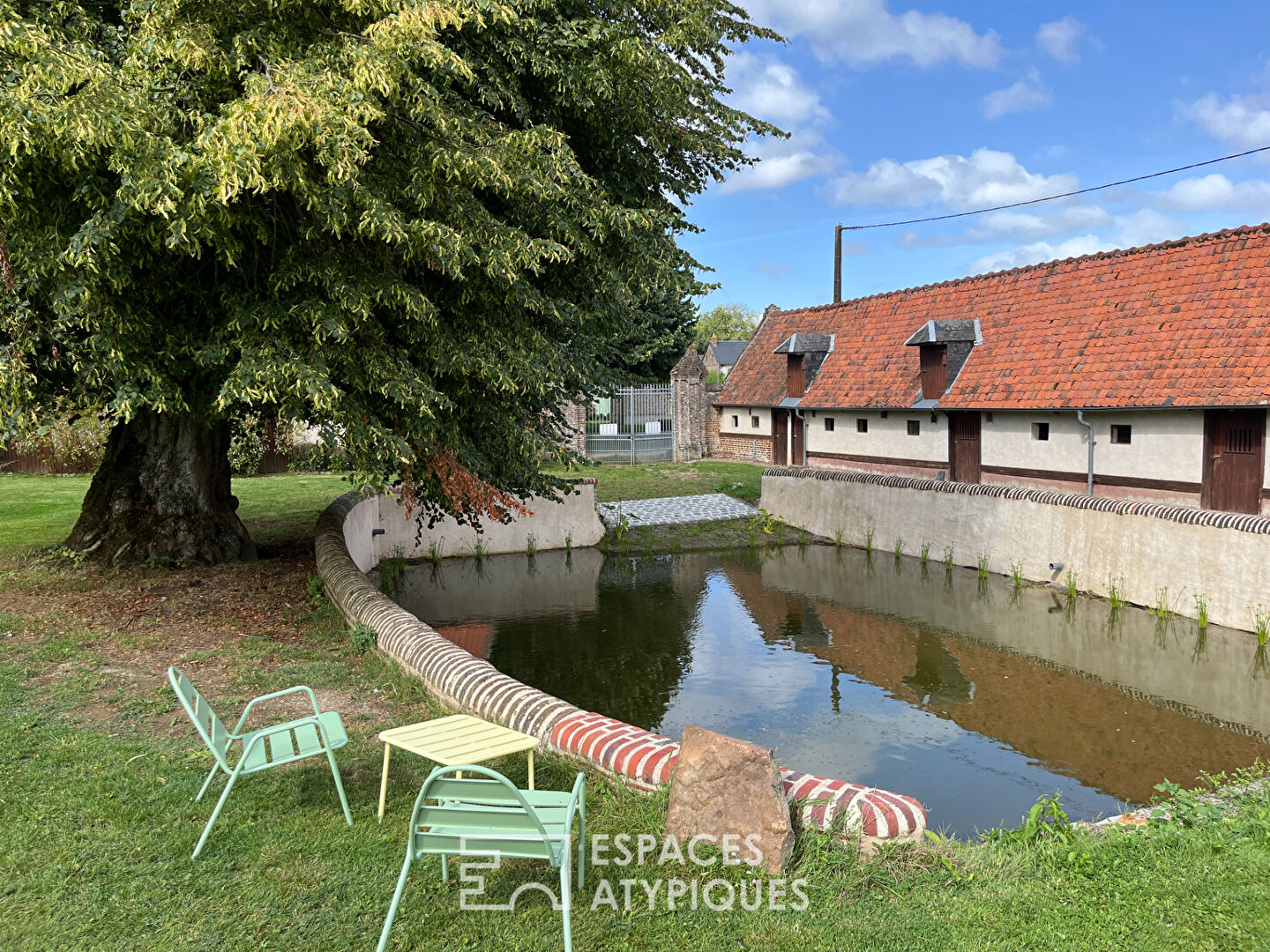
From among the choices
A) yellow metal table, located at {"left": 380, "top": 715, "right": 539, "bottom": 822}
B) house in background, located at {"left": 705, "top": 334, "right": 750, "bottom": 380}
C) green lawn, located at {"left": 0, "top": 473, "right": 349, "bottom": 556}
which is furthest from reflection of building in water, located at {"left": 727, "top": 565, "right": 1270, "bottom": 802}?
house in background, located at {"left": 705, "top": 334, "right": 750, "bottom": 380}

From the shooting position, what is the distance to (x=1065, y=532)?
14.5m

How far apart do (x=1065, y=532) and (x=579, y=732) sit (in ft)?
38.1

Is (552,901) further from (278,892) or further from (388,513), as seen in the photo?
(388,513)

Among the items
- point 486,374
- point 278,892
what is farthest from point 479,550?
point 278,892

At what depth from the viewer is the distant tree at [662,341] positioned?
110ft

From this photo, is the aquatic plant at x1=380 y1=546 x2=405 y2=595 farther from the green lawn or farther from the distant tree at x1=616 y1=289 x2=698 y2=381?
the distant tree at x1=616 y1=289 x2=698 y2=381

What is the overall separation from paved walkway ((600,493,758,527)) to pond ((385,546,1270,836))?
11.0ft

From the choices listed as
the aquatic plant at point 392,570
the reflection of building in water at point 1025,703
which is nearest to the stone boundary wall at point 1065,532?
the reflection of building in water at point 1025,703

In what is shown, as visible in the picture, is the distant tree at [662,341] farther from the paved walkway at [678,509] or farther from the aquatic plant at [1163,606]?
the aquatic plant at [1163,606]

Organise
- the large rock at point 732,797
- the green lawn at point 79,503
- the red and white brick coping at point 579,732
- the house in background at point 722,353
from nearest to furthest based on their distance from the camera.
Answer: the large rock at point 732,797, the red and white brick coping at point 579,732, the green lawn at point 79,503, the house in background at point 722,353

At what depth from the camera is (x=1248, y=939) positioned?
12.8 ft

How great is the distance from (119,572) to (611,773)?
7968mm

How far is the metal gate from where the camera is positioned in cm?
3056

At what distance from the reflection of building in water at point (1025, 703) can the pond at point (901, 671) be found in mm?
28
